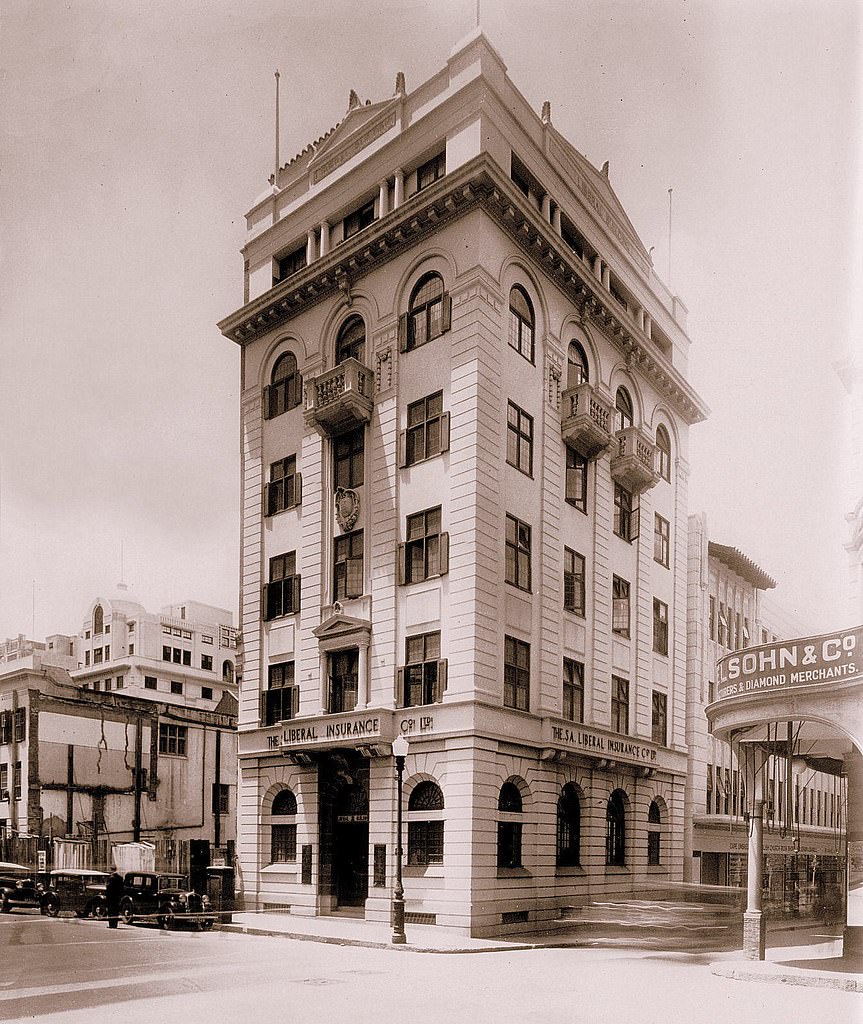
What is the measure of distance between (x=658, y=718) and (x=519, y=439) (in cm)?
1345

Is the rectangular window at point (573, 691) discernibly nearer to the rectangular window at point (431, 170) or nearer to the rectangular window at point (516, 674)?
the rectangular window at point (516, 674)

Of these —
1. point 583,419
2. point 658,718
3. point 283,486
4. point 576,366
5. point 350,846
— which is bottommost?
point 350,846

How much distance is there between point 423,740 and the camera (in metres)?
27.7

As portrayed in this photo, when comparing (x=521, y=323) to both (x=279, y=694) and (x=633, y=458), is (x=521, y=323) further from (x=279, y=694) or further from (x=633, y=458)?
(x=279, y=694)

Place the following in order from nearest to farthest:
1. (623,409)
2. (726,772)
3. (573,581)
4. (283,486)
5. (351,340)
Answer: (573,581)
(351,340)
(283,486)
(623,409)
(726,772)

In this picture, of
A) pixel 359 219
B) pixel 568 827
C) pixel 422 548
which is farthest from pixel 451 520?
pixel 359 219

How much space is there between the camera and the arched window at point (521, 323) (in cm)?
3002

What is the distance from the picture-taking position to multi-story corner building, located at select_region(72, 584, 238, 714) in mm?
83312

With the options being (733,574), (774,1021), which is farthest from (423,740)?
(733,574)

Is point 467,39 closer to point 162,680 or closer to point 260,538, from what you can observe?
point 260,538

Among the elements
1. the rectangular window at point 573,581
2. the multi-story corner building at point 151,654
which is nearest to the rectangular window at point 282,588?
the rectangular window at point 573,581

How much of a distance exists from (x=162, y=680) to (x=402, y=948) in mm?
65840

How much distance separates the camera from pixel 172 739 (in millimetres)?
58031

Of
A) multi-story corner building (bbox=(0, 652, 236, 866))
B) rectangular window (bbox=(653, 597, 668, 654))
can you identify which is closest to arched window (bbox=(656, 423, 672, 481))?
rectangular window (bbox=(653, 597, 668, 654))
